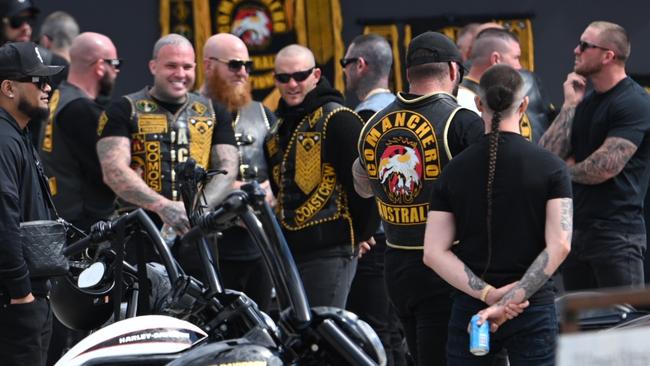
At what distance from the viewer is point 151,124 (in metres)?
7.77

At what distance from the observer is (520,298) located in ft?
16.6

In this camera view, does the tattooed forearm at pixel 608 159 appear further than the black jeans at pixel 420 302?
Yes

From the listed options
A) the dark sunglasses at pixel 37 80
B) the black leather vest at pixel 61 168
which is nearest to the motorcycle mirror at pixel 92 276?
the dark sunglasses at pixel 37 80

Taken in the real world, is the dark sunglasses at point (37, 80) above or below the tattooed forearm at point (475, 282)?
above

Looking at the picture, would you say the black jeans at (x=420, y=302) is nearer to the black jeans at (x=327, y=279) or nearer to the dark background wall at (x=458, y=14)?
the black jeans at (x=327, y=279)

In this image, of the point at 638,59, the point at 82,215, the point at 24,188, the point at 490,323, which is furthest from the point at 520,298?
the point at 638,59

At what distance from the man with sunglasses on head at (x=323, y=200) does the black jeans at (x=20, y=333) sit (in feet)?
6.04

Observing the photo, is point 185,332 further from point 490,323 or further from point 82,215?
point 82,215

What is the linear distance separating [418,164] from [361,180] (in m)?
0.71

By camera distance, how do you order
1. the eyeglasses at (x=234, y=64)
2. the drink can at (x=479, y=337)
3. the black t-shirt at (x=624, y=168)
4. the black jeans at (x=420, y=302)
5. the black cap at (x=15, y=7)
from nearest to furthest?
1. the drink can at (x=479, y=337)
2. the black jeans at (x=420, y=302)
3. the black t-shirt at (x=624, y=168)
4. the eyeglasses at (x=234, y=64)
5. the black cap at (x=15, y=7)

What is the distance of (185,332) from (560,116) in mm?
3740

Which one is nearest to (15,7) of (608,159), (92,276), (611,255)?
(608,159)

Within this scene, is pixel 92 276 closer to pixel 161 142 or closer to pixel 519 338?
pixel 519 338

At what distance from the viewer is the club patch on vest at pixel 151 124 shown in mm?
7758
